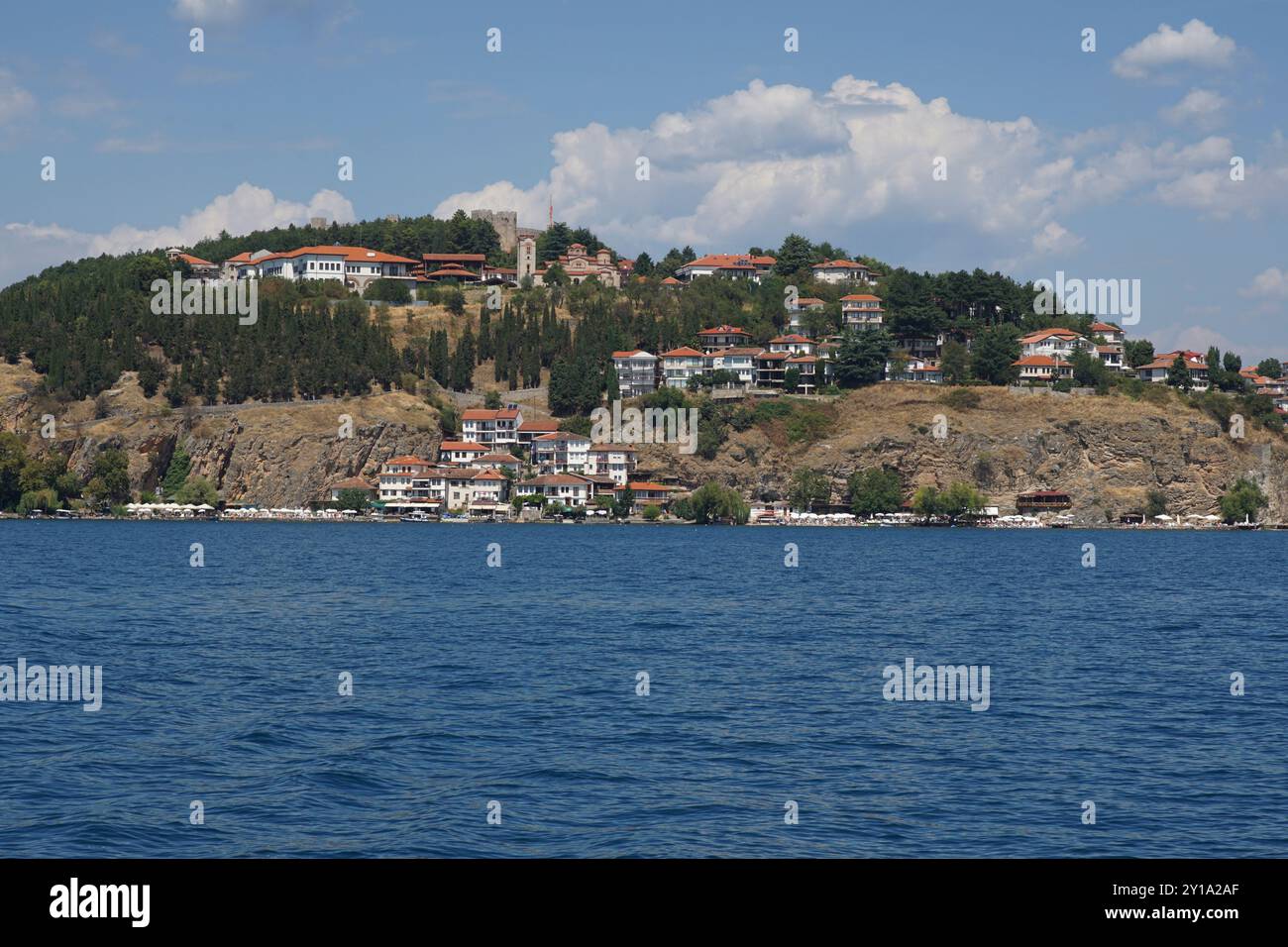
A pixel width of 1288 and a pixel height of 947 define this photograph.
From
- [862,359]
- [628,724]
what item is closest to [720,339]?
[862,359]

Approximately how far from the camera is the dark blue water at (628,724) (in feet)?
66.6

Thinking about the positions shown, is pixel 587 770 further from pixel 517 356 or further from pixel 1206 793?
pixel 517 356

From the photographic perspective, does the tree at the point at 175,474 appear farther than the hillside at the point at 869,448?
No

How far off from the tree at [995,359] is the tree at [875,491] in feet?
74.9

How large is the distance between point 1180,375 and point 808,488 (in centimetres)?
5707

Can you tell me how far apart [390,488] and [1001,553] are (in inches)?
3157

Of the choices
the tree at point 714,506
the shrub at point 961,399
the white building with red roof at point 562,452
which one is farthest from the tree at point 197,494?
the shrub at point 961,399

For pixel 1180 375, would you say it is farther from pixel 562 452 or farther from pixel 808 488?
pixel 562 452

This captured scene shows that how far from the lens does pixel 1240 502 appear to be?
157875 mm

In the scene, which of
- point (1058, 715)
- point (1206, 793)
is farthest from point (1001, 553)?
point (1206, 793)

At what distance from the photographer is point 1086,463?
160 metres

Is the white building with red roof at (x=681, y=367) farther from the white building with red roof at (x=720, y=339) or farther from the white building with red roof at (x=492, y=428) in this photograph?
the white building with red roof at (x=492, y=428)
